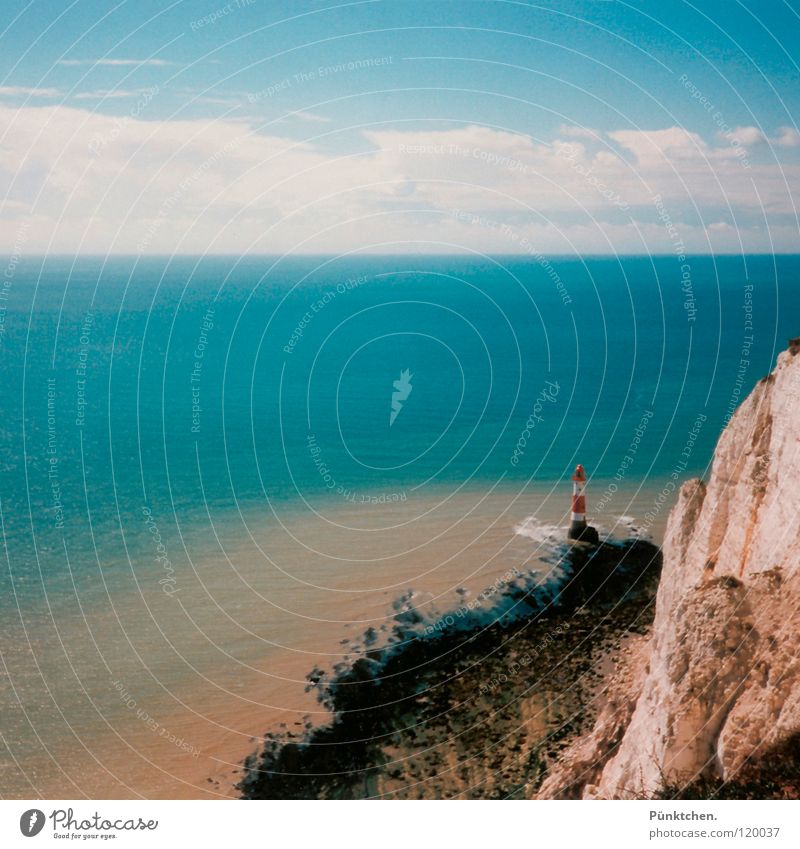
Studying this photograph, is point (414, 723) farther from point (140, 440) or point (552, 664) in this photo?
point (140, 440)

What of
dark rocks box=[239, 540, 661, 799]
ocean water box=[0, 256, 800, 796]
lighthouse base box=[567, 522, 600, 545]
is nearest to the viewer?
dark rocks box=[239, 540, 661, 799]

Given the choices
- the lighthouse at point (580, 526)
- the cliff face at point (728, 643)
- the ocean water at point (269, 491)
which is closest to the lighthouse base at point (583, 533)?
the lighthouse at point (580, 526)

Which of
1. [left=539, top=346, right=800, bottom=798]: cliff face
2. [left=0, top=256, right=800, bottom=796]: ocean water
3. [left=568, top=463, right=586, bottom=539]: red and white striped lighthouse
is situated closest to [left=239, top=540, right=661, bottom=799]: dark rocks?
[left=0, top=256, right=800, bottom=796]: ocean water

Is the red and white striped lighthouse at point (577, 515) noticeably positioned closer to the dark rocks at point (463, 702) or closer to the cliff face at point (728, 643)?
the dark rocks at point (463, 702)

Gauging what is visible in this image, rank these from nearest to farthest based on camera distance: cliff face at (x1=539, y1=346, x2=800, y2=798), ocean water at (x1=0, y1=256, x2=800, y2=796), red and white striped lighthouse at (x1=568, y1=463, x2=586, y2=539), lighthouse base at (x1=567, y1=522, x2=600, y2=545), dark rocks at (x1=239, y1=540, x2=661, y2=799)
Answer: cliff face at (x1=539, y1=346, x2=800, y2=798) → dark rocks at (x1=239, y1=540, x2=661, y2=799) → ocean water at (x1=0, y1=256, x2=800, y2=796) → red and white striped lighthouse at (x1=568, y1=463, x2=586, y2=539) → lighthouse base at (x1=567, y1=522, x2=600, y2=545)

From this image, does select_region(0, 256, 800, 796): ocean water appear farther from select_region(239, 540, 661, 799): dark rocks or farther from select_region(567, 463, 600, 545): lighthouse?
select_region(239, 540, 661, 799): dark rocks

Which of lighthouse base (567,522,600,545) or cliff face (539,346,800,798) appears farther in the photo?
lighthouse base (567,522,600,545)
